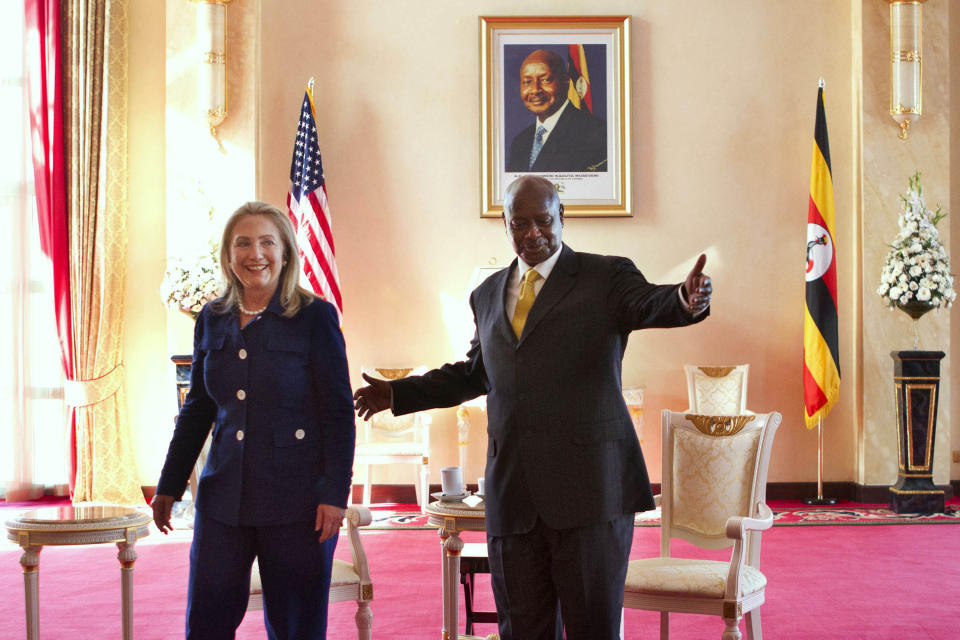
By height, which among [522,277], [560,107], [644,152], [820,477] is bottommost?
[820,477]

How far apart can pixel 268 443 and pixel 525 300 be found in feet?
2.54

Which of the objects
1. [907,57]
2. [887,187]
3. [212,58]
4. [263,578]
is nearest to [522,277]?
[263,578]

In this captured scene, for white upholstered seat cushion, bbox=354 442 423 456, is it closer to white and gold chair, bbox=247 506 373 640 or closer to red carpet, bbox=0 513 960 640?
red carpet, bbox=0 513 960 640

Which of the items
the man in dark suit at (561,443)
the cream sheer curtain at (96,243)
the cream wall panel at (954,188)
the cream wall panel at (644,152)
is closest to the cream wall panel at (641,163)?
the cream wall panel at (644,152)

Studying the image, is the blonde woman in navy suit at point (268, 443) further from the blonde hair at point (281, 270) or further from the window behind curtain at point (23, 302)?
the window behind curtain at point (23, 302)

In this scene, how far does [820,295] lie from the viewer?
24.8 ft

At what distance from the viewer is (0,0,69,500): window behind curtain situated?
788cm

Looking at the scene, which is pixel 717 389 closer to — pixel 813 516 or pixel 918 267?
pixel 813 516

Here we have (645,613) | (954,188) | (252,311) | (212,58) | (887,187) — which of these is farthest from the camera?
(954,188)

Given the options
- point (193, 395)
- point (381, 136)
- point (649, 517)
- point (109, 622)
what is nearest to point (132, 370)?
point (381, 136)

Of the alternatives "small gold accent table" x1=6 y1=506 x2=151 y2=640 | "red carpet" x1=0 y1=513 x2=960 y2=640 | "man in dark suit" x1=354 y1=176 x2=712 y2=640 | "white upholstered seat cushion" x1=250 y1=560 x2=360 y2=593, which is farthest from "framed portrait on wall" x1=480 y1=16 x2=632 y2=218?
"man in dark suit" x1=354 y1=176 x2=712 y2=640

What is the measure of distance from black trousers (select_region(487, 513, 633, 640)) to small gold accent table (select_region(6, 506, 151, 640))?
190cm

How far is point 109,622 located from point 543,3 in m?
5.84

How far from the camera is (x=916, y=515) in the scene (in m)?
7.07
